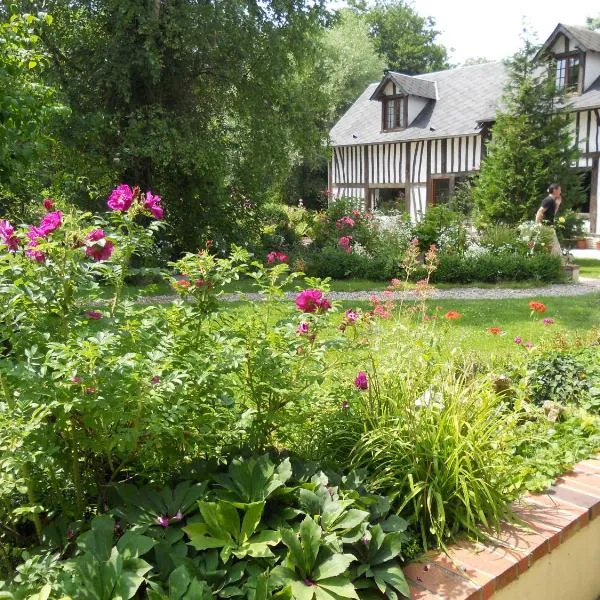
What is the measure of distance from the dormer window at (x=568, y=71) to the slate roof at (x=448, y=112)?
65.3 inches

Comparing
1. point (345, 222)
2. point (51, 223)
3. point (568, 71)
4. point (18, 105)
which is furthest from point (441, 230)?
point (51, 223)

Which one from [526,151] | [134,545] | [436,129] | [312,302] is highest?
[436,129]

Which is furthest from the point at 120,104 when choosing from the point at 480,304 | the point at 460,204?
the point at 460,204

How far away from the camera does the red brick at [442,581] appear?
2.02 meters

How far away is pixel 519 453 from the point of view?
126 inches

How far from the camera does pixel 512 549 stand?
2.29m

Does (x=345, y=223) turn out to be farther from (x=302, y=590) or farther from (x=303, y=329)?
(x=302, y=590)

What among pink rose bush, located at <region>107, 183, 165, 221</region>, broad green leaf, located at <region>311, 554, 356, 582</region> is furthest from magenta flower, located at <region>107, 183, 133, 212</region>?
broad green leaf, located at <region>311, 554, 356, 582</region>

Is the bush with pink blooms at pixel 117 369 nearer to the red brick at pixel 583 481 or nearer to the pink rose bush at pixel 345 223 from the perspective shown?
the red brick at pixel 583 481

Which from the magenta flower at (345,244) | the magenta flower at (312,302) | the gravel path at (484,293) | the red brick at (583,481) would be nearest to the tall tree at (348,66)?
the magenta flower at (345,244)

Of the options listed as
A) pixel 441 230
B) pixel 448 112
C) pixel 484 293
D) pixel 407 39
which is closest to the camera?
pixel 484 293

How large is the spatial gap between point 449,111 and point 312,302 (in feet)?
67.9

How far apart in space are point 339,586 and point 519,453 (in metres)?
1.67

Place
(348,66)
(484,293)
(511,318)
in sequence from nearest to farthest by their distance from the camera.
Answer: (511,318) → (484,293) → (348,66)
